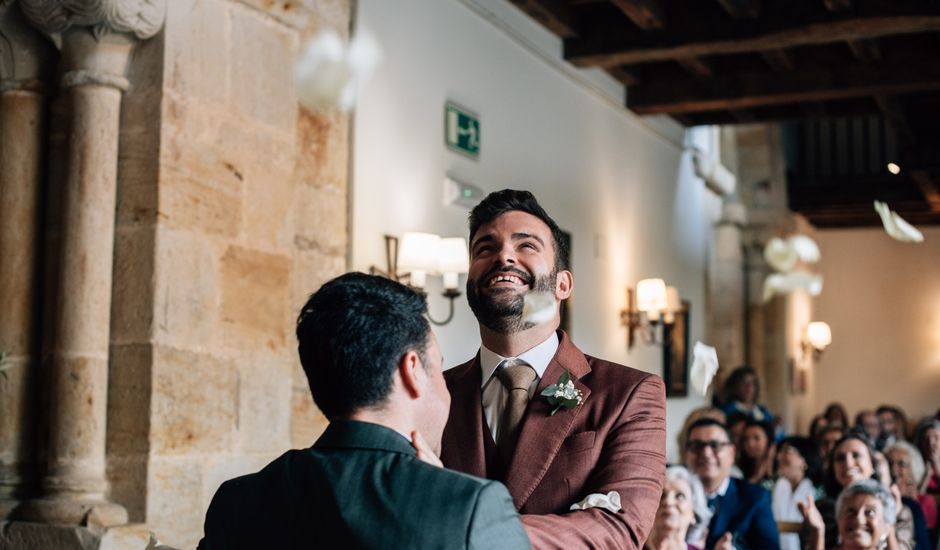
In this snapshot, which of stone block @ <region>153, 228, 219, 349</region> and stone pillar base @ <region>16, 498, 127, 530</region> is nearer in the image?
stone pillar base @ <region>16, 498, 127, 530</region>

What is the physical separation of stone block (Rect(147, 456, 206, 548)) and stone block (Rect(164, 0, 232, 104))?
3.89 ft

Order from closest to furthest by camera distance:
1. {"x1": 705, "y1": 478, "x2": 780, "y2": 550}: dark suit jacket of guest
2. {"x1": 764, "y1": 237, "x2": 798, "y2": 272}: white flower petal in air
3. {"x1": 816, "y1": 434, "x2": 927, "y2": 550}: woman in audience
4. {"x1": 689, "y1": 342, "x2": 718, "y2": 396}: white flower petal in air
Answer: {"x1": 689, "y1": 342, "x2": 718, "y2": 396}: white flower petal in air, {"x1": 705, "y1": 478, "x2": 780, "y2": 550}: dark suit jacket of guest, {"x1": 816, "y1": 434, "x2": 927, "y2": 550}: woman in audience, {"x1": 764, "y1": 237, "x2": 798, "y2": 272}: white flower petal in air

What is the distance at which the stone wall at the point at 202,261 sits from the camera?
12.1 ft

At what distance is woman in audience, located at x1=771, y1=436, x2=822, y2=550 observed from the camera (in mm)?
6340

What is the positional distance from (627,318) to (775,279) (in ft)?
19.5

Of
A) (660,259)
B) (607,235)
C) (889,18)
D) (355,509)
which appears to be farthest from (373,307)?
(660,259)

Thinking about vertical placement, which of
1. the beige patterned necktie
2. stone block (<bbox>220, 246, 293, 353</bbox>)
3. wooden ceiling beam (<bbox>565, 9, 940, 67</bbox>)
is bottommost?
the beige patterned necktie

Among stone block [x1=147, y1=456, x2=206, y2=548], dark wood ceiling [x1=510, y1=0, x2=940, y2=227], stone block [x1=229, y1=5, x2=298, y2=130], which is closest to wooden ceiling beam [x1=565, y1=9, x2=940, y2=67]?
dark wood ceiling [x1=510, y1=0, x2=940, y2=227]

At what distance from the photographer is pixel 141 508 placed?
12.0ft

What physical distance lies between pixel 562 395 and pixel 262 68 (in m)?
2.61

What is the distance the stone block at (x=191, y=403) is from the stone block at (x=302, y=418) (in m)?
0.84

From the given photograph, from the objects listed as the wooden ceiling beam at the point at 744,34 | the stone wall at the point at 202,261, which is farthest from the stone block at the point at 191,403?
the wooden ceiling beam at the point at 744,34

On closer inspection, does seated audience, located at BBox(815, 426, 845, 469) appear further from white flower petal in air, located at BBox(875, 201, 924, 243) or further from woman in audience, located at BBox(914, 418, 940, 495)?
white flower petal in air, located at BBox(875, 201, 924, 243)

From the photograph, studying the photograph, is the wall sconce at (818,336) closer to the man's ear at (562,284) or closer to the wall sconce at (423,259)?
the wall sconce at (423,259)
